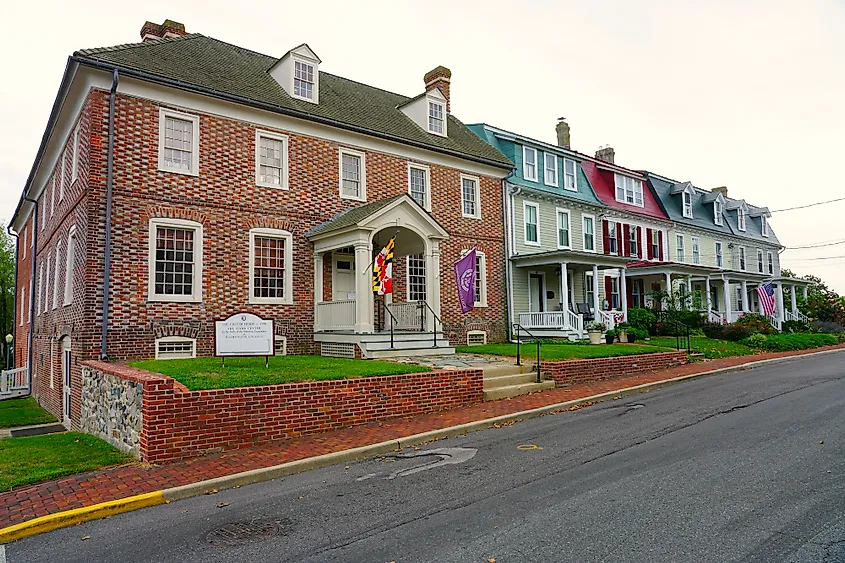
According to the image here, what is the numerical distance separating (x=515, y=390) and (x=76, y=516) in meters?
8.38

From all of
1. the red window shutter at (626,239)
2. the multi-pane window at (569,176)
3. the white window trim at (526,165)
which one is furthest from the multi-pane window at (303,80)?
the red window shutter at (626,239)

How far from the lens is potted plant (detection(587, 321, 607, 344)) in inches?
798

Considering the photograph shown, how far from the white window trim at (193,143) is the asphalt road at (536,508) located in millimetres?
9481

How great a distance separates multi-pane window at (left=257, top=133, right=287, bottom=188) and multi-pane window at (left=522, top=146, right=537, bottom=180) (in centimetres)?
1074

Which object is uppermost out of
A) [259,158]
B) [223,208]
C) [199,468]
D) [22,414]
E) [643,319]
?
[259,158]

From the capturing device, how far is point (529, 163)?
76.7ft

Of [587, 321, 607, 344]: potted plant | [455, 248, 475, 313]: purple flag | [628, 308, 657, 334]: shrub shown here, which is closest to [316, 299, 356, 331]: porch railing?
[455, 248, 475, 313]: purple flag

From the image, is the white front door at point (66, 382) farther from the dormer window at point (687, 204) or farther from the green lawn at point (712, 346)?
the dormer window at point (687, 204)

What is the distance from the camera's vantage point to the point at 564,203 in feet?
80.1

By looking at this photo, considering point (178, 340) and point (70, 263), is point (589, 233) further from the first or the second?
point (70, 263)

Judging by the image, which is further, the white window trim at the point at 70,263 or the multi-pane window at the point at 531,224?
the multi-pane window at the point at 531,224

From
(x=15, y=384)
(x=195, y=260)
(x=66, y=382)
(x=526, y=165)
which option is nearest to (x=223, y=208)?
(x=195, y=260)

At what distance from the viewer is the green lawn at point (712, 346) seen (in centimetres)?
2024

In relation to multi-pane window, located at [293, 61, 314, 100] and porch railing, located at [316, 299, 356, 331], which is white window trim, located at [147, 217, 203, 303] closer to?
porch railing, located at [316, 299, 356, 331]
